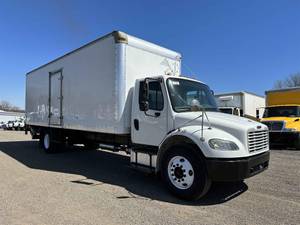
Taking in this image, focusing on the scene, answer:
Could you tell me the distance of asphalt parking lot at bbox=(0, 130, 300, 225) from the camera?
4.25 meters

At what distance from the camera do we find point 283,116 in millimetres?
13984

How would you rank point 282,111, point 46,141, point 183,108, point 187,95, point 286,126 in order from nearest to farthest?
point 183,108 < point 187,95 < point 46,141 < point 286,126 < point 282,111

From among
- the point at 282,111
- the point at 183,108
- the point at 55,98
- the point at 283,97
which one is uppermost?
the point at 283,97

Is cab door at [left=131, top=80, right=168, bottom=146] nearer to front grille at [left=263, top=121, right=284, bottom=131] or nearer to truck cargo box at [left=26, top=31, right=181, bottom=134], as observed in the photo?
truck cargo box at [left=26, top=31, right=181, bottom=134]

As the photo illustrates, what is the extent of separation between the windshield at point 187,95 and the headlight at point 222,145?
1210mm

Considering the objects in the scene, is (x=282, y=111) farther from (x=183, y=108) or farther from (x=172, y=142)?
(x=172, y=142)

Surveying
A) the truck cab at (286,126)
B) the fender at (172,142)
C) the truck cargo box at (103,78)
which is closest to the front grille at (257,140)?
the fender at (172,142)

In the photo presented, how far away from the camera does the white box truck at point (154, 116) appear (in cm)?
491

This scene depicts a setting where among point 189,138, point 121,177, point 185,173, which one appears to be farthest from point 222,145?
point 121,177

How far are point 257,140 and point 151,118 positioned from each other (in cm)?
233

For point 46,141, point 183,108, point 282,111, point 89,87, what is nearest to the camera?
point 183,108

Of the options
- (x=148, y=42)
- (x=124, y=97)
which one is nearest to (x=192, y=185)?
(x=124, y=97)

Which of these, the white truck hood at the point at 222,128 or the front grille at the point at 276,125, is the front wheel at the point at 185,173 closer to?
the white truck hood at the point at 222,128

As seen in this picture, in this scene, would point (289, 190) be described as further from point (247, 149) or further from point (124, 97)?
point (124, 97)
